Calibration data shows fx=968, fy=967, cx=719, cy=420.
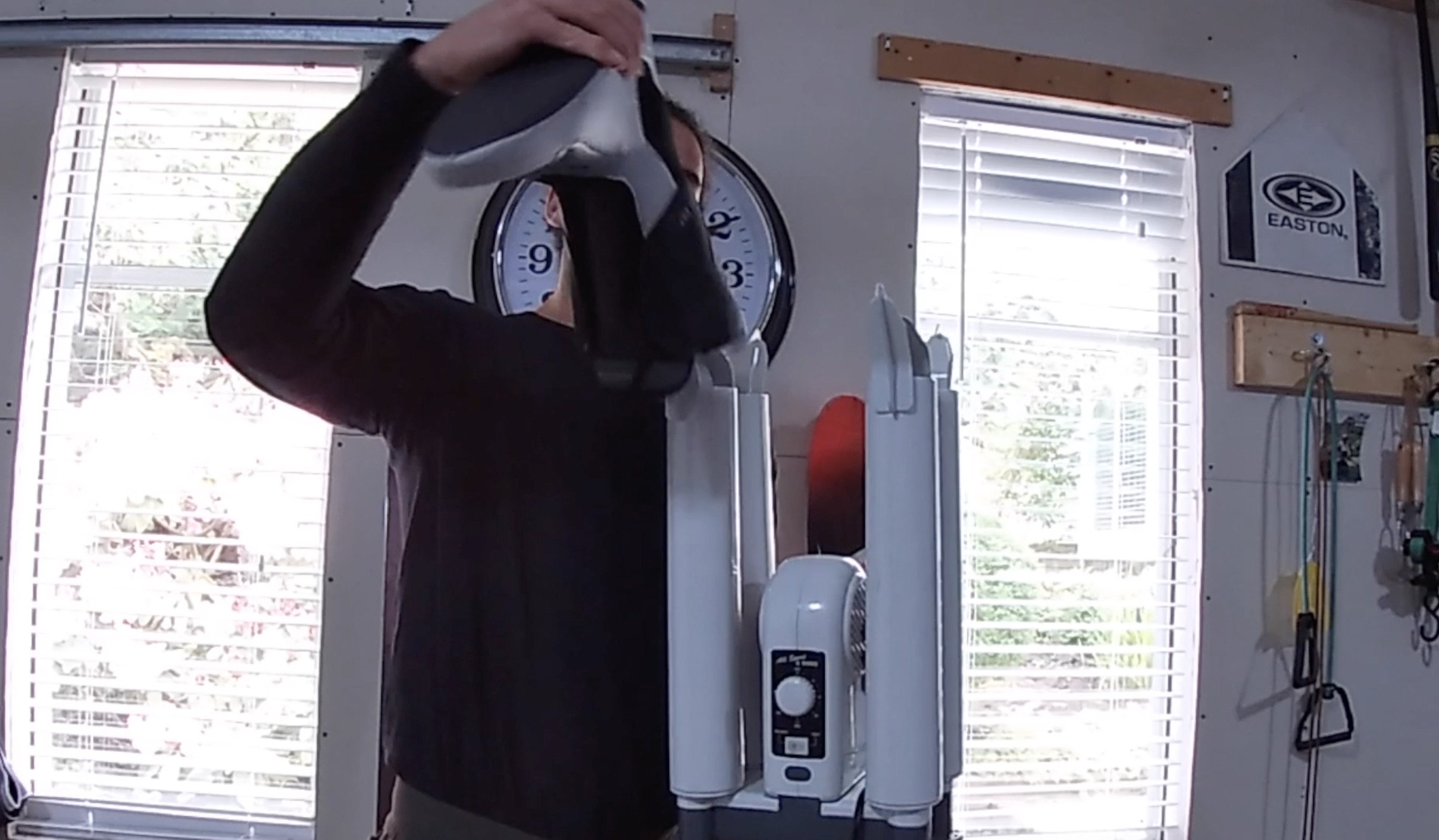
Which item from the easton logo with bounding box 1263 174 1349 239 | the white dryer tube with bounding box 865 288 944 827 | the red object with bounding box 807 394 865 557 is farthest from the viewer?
the easton logo with bounding box 1263 174 1349 239

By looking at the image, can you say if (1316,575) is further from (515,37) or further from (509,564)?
(515,37)

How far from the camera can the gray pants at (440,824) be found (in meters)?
0.81

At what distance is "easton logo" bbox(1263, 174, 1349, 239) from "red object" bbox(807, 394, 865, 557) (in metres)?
0.98

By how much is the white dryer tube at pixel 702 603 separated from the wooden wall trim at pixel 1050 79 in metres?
1.21

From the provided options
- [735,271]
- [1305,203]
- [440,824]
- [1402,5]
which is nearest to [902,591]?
[440,824]

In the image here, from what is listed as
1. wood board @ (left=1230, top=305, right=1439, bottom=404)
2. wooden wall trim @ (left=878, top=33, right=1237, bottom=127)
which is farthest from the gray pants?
wood board @ (left=1230, top=305, right=1439, bottom=404)

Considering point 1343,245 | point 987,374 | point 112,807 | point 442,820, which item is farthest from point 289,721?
point 1343,245

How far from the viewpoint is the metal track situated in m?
1.66

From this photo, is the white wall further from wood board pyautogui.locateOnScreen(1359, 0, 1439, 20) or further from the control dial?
the control dial

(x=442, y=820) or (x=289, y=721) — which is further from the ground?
(x=442, y=820)

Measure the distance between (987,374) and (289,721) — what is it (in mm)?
1382

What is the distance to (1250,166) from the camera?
1.88 meters

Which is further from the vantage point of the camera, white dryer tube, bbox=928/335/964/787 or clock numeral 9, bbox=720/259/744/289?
clock numeral 9, bbox=720/259/744/289

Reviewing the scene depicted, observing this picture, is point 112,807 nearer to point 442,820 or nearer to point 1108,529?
point 442,820
